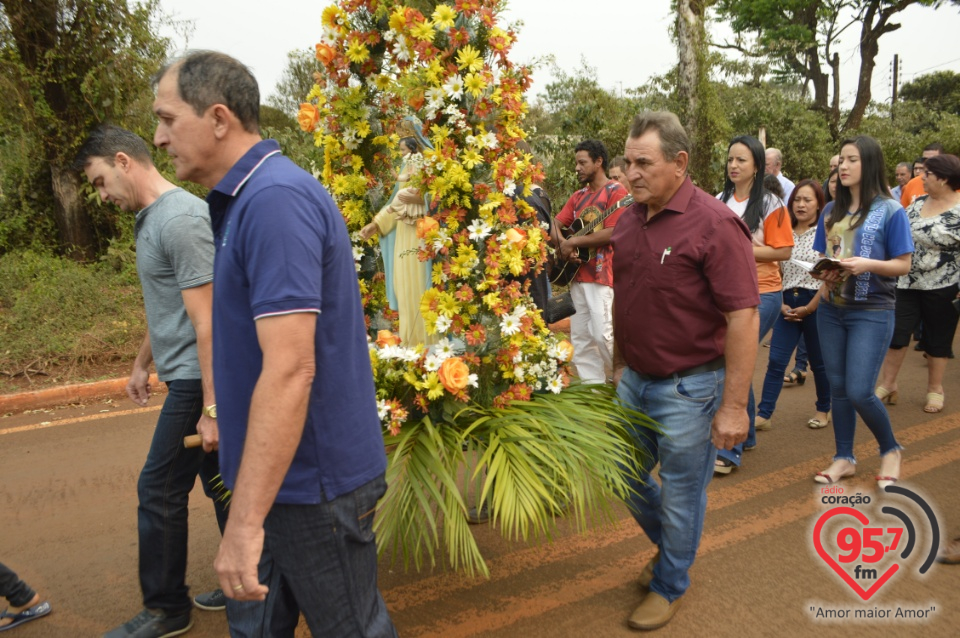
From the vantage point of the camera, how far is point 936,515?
3.94 m

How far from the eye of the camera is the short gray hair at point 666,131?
2.93m

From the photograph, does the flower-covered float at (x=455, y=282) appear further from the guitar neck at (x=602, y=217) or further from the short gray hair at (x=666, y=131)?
the guitar neck at (x=602, y=217)

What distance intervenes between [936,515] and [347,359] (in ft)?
11.8

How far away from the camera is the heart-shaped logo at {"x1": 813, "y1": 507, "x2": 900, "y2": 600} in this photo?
3314 mm

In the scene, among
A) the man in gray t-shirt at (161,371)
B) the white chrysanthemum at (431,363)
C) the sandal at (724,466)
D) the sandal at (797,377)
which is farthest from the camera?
the sandal at (797,377)

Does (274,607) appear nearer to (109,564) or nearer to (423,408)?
(423,408)

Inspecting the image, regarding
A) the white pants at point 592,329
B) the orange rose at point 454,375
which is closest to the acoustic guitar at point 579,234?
the white pants at point 592,329

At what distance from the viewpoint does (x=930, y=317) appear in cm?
569

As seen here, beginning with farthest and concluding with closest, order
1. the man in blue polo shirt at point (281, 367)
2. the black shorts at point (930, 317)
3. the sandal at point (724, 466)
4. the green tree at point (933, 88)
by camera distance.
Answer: the green tree at point (933, 88) → the black shorts at point (930, 317) → the sandal at point (724, 466) → the man in blue polo shirt at point (281, 367)

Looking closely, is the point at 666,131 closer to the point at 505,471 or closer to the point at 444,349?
the point at 444,349

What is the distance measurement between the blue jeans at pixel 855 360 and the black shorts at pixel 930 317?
5.23ft

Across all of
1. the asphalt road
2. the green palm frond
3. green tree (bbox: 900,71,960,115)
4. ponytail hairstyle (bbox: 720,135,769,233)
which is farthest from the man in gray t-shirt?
green tree (bbox: 900,71,960,115)

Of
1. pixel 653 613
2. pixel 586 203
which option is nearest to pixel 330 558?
pixel 653 613

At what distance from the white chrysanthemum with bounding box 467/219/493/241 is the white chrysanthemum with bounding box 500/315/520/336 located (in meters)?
0.39
